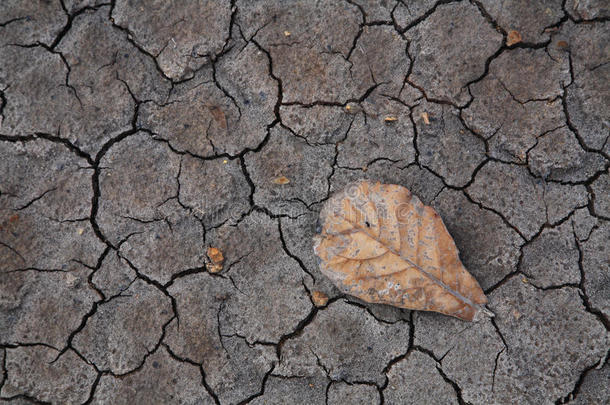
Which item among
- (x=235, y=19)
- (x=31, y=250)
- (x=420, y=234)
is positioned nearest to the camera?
(x=420, y=234)

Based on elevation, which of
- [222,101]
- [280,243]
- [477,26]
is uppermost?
[477,26]

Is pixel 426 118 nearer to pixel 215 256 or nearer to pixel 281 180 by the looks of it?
pixel 281 180

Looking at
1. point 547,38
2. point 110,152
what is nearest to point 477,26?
point 547,38

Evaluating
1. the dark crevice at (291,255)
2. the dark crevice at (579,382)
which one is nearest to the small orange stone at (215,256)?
the dark crevice at (291,255)

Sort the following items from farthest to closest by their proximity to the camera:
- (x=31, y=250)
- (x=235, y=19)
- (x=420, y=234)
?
(x=235, y=19), (x=31, y=250), (x=420, y=234)

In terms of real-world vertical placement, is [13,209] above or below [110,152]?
below

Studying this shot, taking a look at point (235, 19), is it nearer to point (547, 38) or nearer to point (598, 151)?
point (547, 38)

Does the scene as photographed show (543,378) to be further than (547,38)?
No

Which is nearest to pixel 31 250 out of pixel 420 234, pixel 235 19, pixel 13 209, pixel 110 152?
pixel 13 209
